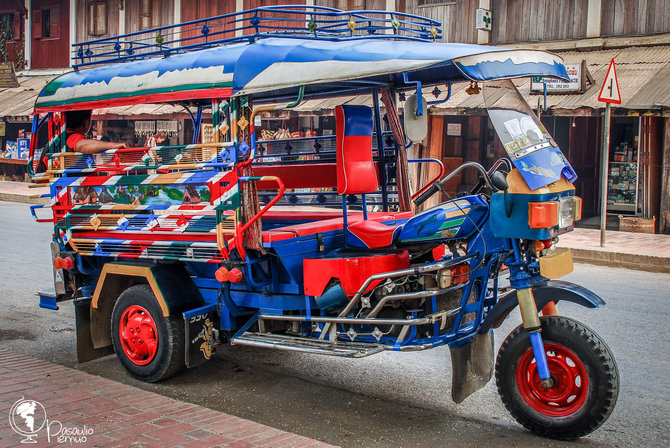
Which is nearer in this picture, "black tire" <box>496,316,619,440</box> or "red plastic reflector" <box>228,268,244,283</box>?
"black tire" <box>496,316,619,440</box>

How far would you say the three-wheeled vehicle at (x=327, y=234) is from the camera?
4508 millimetres

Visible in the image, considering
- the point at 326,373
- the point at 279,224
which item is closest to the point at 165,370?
the point at 326,373

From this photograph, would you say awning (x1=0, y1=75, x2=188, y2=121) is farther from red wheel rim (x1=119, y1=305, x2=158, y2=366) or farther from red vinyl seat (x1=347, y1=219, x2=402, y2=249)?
red vinyl seat (x1=347, y1=219, x2=402, y2=249)

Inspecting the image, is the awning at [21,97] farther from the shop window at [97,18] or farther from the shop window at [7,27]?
the shop window at [97,18]

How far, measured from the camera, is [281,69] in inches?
201

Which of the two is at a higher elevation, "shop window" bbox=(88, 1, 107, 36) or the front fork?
"shop window" bbox=(88, 1, 107, 36)

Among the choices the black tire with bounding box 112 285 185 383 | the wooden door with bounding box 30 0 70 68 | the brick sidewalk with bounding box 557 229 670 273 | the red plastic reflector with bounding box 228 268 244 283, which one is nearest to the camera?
the red plastic reflector with bounding box 228 268 244 283

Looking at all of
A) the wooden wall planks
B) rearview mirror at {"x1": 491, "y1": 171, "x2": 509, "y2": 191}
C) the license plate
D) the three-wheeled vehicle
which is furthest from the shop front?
the license plate

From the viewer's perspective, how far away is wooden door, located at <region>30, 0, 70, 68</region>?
94.3 feet

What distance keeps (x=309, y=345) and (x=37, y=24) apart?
93.3 feet

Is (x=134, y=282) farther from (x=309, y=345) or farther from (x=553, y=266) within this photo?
(x=553, y=266)

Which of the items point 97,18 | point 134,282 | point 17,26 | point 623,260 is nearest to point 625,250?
point 623,260

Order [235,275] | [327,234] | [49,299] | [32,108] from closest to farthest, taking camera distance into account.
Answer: [235,275] → [327,234] → [49,299] → [32,108]

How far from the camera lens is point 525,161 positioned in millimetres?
4508
